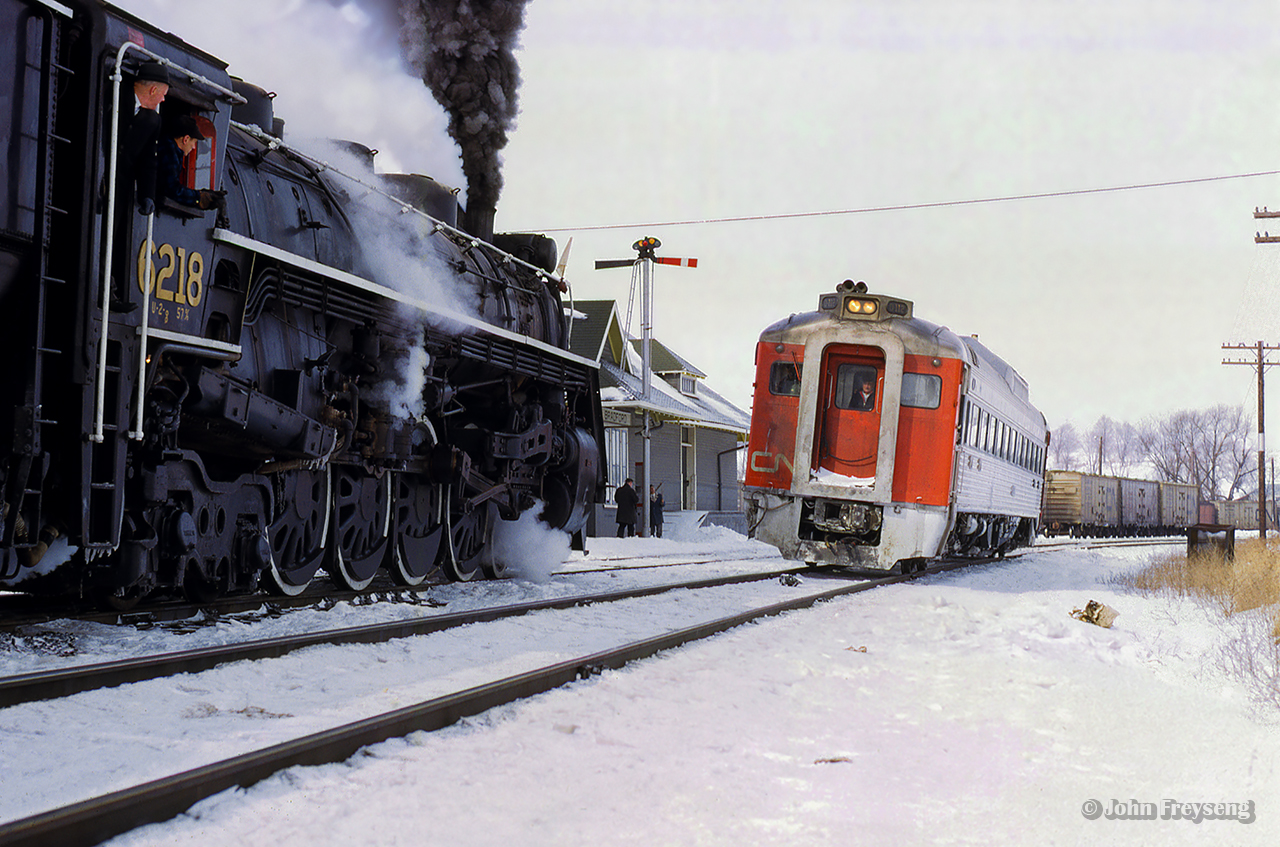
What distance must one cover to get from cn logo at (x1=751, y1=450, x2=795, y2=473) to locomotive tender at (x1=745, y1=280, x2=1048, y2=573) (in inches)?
0.5

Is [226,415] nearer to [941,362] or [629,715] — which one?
[629,715]

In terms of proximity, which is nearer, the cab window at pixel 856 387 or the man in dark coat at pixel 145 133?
the man in dark coat at pixel 145 133

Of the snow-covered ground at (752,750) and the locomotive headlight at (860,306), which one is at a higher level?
the locomotive headlight at (860,306)

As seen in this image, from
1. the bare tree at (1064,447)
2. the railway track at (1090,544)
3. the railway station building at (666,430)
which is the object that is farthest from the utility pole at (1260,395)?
the bare tree at (1064,447)

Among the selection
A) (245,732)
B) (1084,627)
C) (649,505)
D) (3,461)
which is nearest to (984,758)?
(245,732)

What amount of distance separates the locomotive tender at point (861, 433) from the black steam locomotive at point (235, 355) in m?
2.64

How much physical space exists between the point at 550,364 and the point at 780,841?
8705 mm

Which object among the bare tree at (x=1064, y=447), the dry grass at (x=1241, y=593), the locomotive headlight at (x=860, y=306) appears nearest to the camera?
the dry grass at (x=1241, y=593)

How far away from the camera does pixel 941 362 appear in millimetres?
12086

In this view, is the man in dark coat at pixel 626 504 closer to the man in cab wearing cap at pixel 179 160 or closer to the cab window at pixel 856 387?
the cab window at pixel 856 387

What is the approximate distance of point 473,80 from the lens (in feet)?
37.8

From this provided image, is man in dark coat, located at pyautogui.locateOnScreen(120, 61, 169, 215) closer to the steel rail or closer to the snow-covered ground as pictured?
the steel rail

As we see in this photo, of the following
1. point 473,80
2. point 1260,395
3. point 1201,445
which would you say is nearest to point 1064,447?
point 1201,445

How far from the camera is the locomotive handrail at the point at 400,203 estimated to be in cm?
746
